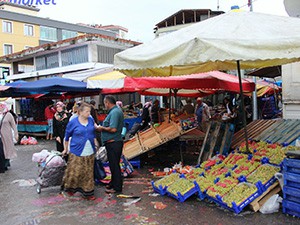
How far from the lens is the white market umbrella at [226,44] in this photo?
4007mm

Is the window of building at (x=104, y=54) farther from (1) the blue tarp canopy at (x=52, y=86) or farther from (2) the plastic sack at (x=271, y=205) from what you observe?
(2) the plastic sack at (x=271, y=205)

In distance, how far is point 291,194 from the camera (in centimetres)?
437

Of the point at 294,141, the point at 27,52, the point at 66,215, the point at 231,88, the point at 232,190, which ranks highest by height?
the point at 27,52

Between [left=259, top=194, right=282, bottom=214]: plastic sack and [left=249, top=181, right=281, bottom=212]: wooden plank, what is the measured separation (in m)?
0.06

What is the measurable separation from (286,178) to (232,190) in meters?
0.79

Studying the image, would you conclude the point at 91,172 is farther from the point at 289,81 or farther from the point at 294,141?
the point at 289,81

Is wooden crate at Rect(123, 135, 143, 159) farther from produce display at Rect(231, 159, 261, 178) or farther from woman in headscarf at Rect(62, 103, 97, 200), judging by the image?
produce display at Rect(231, 159, 261, 178)

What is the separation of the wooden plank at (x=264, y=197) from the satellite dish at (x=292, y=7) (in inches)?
227

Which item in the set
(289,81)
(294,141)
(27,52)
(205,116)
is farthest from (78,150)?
(27,52)

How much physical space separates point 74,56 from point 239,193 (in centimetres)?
1672

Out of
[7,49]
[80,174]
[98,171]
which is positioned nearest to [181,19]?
[7,49]

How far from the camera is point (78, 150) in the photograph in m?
5.53

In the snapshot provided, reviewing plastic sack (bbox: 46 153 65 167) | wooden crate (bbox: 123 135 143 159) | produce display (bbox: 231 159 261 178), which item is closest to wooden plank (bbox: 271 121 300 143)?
produce display (bbox: 231 159 261 178)

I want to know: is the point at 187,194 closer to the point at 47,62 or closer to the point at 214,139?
the point at 214,139
